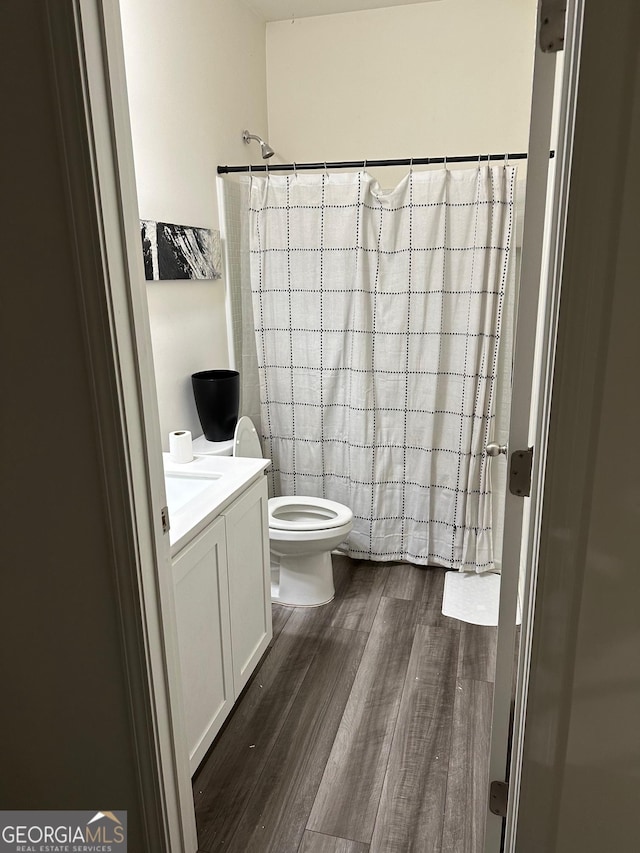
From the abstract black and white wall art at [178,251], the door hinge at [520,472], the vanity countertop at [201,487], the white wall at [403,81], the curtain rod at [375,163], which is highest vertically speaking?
the white wall at [403,81]

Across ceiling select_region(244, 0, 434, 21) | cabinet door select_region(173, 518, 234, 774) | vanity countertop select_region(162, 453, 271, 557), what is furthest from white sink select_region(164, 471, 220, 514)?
ceiling select_region(244, 0, 434, 21)

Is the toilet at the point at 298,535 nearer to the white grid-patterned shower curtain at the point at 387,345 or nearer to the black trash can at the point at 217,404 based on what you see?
the black trash can at the point at 217,404

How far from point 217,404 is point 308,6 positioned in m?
2.05

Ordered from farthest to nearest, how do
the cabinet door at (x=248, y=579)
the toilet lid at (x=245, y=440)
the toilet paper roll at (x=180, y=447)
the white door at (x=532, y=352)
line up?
the toilet lid at (x=245, y=440), the toilet paper roll at (x=180, y=447), the cabinet door at (x=248, y=579), the white door at (x=532, y=352)

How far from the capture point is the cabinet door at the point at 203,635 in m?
1.64

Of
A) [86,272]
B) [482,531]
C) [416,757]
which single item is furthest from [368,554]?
[86,272]

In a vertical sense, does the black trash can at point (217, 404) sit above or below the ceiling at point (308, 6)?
below

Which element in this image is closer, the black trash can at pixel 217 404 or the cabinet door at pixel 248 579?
the cabinet door at pixel 248 579

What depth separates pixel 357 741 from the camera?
1.95 metres

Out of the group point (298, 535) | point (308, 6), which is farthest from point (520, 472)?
point (308, 6)

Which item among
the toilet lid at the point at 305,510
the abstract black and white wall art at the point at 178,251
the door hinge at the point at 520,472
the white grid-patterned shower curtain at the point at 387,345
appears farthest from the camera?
the toilet lid at the point at 305,510

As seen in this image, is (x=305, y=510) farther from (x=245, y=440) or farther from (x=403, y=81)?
(x=403, y=81)

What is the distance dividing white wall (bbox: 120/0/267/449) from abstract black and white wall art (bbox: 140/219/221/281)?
5 centimetres

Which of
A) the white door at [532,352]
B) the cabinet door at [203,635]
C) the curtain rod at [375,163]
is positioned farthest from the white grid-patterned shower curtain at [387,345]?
the white door at [532,352]
